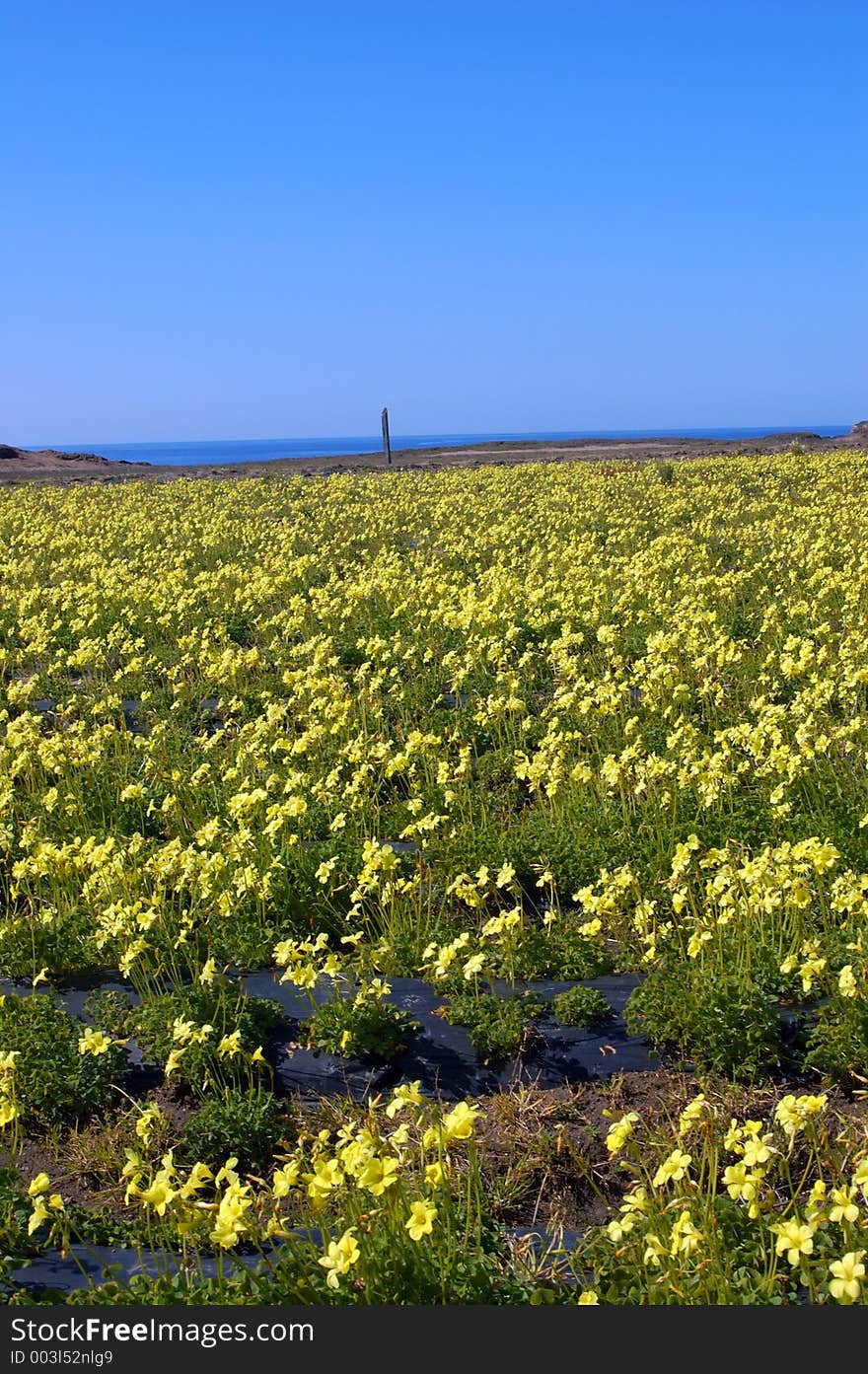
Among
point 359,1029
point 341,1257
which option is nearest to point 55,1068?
point 359,1029

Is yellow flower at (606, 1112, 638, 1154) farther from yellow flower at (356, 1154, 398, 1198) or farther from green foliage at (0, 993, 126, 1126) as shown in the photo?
green foliage at (0, 993, 126, 1126)

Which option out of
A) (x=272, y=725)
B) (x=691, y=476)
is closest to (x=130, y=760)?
(x=272, y=725)

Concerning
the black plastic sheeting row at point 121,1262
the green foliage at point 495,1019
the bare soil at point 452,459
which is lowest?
the black plastic sheeting row at point 121,1262

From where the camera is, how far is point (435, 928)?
6.23 meters

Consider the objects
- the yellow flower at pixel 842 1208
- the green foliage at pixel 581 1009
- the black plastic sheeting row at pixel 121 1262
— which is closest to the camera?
the yellow flower at pixel 842 1208

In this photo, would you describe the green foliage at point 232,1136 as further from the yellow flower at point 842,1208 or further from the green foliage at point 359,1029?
the yellow flower at point 842,1208

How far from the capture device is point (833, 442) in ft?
149

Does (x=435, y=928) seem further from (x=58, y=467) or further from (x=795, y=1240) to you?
(x=58, y=467)

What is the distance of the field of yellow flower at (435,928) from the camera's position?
3.61 meters

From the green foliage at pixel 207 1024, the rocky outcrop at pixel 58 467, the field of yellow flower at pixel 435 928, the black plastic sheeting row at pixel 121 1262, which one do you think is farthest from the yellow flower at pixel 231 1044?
the rocky outcrop at pixel 58 467

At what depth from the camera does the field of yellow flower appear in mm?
3613

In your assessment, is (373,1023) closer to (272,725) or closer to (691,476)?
(272,725)

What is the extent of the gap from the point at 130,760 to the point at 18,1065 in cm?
432

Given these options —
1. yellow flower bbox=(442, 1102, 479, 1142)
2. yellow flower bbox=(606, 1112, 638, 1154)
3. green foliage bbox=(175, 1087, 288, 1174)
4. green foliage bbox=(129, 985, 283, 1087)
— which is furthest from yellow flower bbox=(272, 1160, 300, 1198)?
green foliage bbox=(129, 985, 283, 1087)
